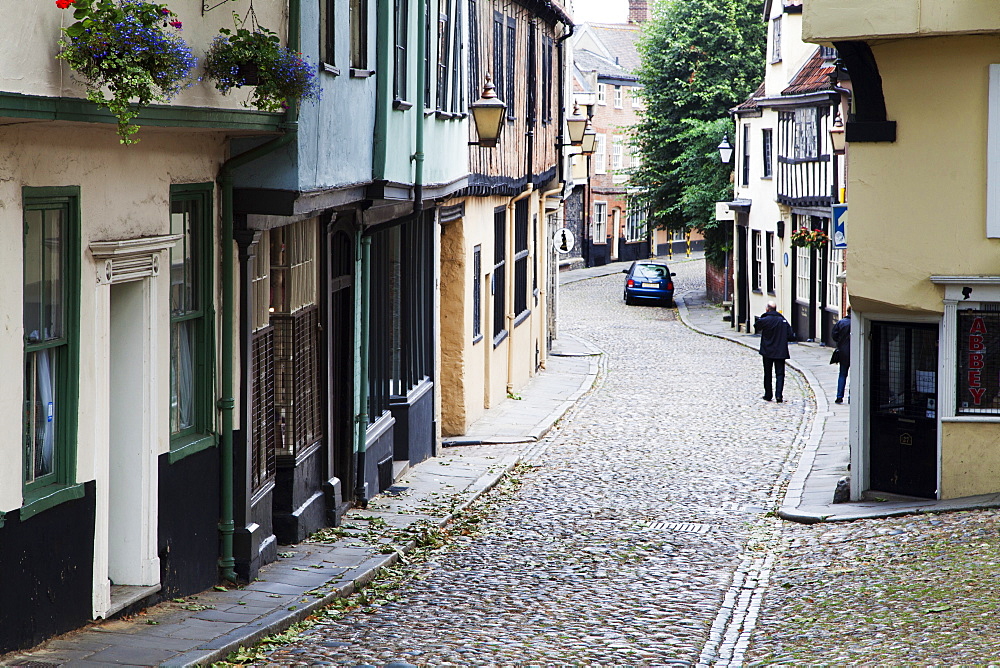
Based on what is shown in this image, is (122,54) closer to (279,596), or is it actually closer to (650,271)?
(279,596)

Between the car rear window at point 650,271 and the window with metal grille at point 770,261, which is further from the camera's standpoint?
the car rear window at point 650,271

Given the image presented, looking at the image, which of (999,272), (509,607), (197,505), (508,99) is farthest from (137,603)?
(508,99)

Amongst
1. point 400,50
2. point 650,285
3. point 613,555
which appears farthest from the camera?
point 650,285

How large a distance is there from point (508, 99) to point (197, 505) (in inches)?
579

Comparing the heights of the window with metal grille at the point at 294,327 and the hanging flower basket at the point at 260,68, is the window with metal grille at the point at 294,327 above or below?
below

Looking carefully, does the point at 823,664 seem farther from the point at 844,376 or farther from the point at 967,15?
Answer: the point at 844,376

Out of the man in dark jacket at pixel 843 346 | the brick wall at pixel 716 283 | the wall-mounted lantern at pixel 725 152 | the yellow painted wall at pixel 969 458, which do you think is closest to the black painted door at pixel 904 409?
the yellow painted wall at pixel 969 458

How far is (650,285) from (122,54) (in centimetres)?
4137

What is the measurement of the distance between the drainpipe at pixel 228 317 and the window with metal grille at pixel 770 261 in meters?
29.5

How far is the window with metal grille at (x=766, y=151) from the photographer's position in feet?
123

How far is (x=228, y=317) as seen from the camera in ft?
30.9

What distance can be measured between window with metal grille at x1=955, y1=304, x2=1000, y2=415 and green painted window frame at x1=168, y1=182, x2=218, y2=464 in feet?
25.7

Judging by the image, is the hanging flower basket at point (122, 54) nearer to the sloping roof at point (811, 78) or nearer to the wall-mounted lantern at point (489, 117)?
the wall-mounted lantern at point (489, 117)

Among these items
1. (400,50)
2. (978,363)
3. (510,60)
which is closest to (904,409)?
(978,363)
